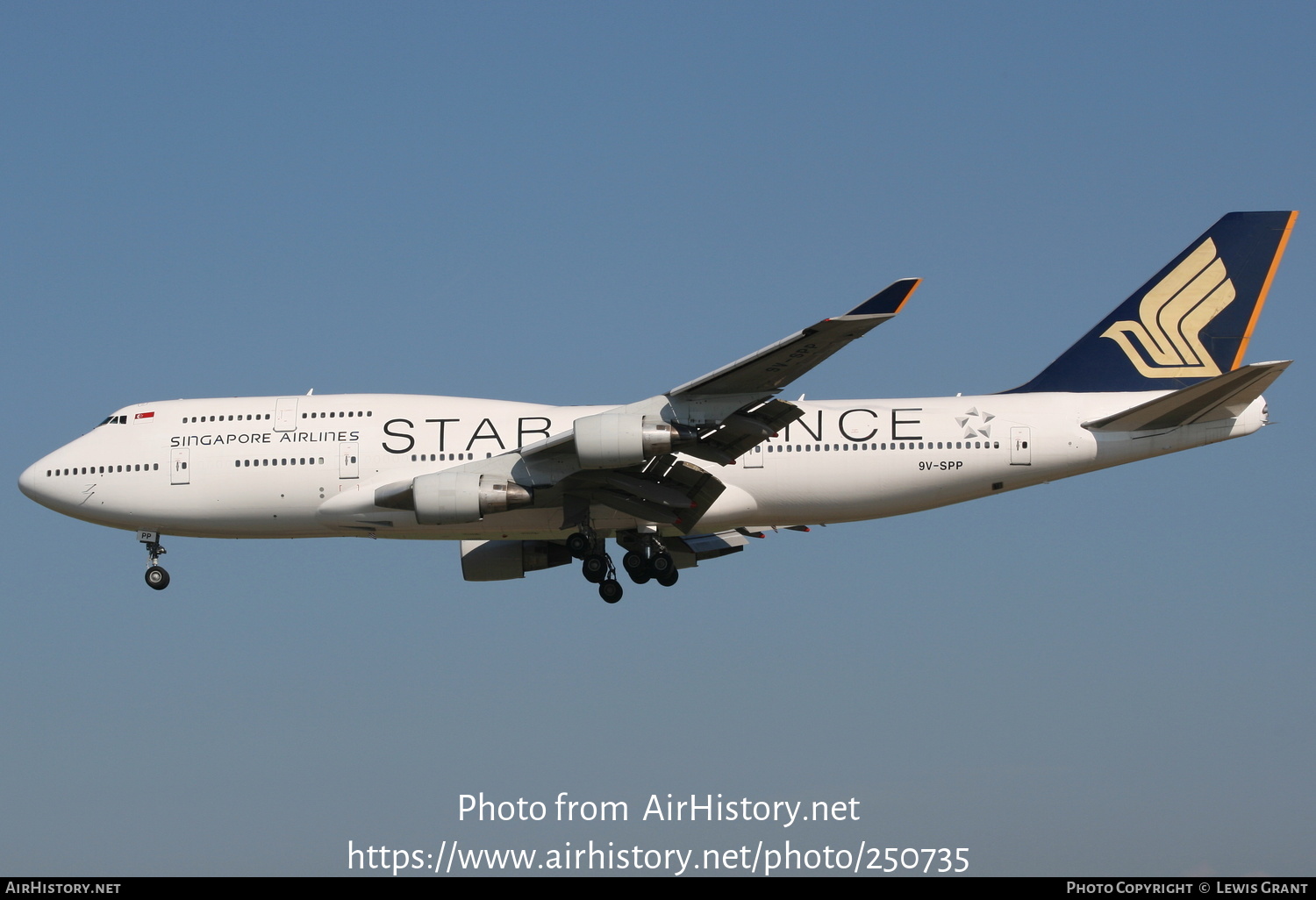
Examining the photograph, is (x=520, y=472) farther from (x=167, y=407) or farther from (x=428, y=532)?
(x=167, y=407)

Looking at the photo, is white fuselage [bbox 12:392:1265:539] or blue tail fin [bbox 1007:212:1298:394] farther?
blue tail fin [bbox 1007:212:1298:394]

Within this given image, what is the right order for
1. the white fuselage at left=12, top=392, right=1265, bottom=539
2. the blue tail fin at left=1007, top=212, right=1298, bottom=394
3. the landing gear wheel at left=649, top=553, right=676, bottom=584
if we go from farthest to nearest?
the landing gear wheel at left=649, top=553, right=676, bottom=584 < the blue tail fin at left=1007, top=212, right=1298, bottom=394 < the white fuselage at left=12, top=392, right=1265, bottom=539

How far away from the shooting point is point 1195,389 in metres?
25.8

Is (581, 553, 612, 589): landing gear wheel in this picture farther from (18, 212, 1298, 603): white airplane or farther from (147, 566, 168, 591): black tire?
(147, 566, 168, 591): black tire

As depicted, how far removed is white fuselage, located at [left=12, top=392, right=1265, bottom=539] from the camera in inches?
1081

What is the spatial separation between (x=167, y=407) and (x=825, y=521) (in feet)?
46.0

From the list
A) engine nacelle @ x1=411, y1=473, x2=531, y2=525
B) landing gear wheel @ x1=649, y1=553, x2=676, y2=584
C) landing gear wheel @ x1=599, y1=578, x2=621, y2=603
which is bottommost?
landing gear wheel @ x1=599, y1=578, x2=621, y2=603

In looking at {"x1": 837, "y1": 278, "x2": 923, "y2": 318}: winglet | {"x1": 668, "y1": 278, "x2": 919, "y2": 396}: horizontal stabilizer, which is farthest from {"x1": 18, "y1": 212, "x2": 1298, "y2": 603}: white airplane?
{"x1": 837, "y1": 278, "x2": 923, "y2": 318}: winglet

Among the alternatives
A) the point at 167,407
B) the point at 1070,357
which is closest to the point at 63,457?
the point at 167,407

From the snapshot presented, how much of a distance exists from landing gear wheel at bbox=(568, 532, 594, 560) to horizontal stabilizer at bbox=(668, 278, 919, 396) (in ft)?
16.4

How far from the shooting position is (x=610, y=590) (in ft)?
94.9

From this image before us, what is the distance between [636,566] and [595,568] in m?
0.96

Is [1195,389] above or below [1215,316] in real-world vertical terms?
below

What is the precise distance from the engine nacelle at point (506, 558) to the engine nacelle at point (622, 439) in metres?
6.70
